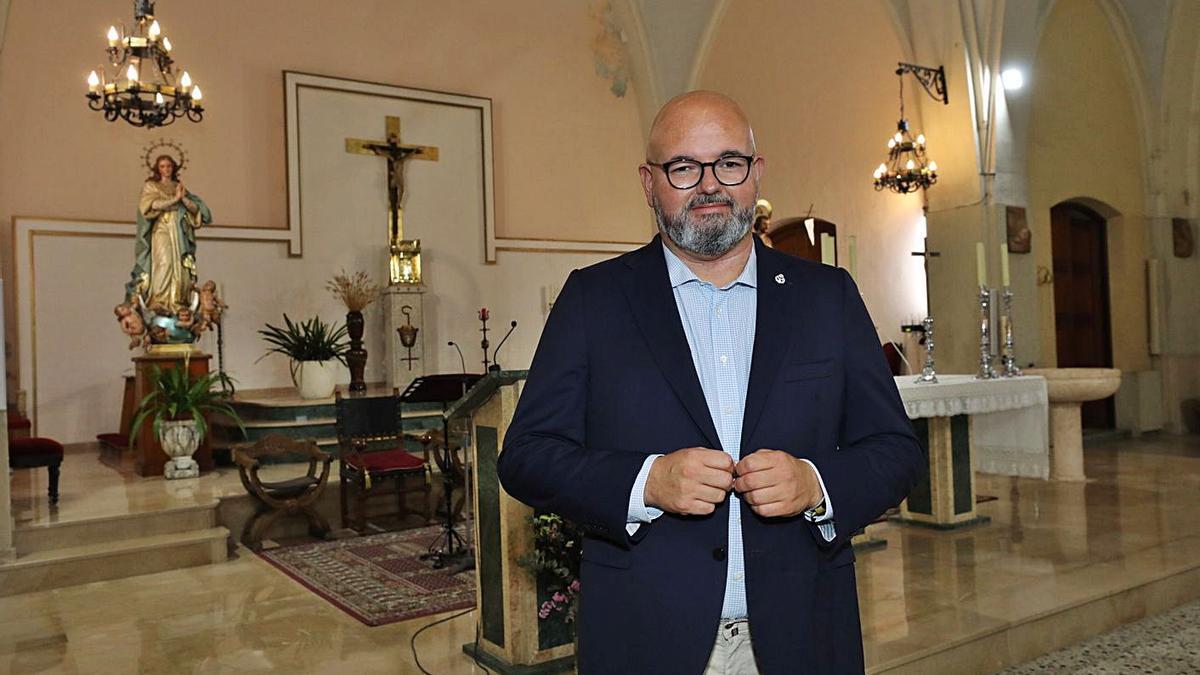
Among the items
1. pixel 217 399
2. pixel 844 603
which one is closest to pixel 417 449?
pixel 217 399

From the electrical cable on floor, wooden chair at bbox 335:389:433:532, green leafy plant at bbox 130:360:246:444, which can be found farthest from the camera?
green leafy plant at bbox 130:360:246:444

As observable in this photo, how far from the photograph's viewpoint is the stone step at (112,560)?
16.8ft

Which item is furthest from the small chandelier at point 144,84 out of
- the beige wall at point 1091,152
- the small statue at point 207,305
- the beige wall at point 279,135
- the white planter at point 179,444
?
the beige wall at point 1091,152

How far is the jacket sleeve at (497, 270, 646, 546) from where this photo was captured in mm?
1412

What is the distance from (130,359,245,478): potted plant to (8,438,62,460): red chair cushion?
2.15 feet

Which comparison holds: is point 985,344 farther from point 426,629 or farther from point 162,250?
point 162,250

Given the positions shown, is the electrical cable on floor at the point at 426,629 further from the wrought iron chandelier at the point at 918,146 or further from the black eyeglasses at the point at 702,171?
the wrought iron chandelier at the point at 918,146

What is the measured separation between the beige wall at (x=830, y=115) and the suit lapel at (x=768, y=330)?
37.4ft

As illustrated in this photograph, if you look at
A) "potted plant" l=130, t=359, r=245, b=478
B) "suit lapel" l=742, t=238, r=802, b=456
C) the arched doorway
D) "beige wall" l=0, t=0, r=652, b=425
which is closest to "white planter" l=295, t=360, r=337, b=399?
"beige wall" l=0, t=0, r=652, b=425

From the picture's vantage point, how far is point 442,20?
1141 centimetres

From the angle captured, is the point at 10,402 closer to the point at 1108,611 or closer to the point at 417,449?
the point at 417,449

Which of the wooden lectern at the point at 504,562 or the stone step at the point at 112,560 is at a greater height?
the wooden lectern at the point at 504,562

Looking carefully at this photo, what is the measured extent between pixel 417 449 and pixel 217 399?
6.70 feet

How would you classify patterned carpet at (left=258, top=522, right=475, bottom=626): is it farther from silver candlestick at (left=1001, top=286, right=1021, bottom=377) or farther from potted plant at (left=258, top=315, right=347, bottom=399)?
silver candlestick at (left=1001, top=286, right=1021, bottom=377)
